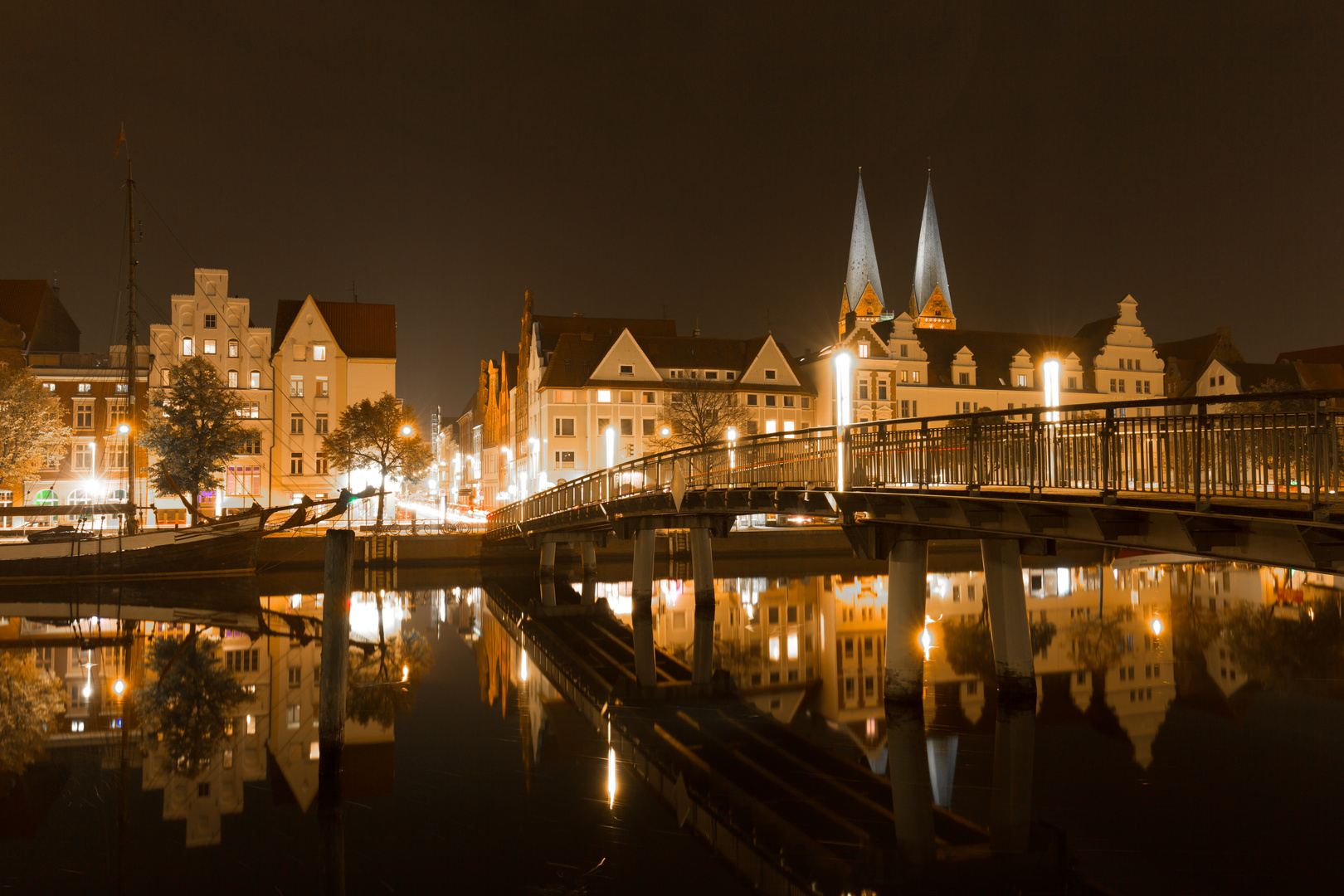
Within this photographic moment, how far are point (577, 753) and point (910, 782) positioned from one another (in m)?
5.66

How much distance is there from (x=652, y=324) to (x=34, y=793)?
231 feet

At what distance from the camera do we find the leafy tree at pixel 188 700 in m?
16.5

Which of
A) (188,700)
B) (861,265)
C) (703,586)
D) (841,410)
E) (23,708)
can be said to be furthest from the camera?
(861,265)

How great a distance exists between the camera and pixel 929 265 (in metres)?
113

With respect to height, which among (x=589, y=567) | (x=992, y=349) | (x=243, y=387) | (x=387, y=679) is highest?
(x=992, y=349)

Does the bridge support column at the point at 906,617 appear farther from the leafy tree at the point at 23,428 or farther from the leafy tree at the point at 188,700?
the leafy tree at the point at 23,428

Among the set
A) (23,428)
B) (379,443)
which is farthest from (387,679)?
(23,428)

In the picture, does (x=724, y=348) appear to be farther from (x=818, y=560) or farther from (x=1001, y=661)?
(x=1001, y=661)

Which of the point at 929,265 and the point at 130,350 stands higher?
the point at 929,265

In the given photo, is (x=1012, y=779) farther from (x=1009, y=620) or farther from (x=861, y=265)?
(x=861, y=265)

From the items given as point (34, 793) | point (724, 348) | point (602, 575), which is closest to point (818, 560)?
point (602, 575)

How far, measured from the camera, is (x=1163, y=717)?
17406 mm

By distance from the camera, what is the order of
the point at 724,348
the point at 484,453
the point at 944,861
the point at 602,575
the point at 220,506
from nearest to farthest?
the point at 944,861 < the point at 602,575 < the point at 220,506 < the point at 724,348 < the point at 484,453

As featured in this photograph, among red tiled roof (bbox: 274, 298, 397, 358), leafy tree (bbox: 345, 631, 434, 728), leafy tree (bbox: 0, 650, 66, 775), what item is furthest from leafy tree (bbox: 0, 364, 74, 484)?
leafy tree (bbox: 345, 631, 434, 728)
